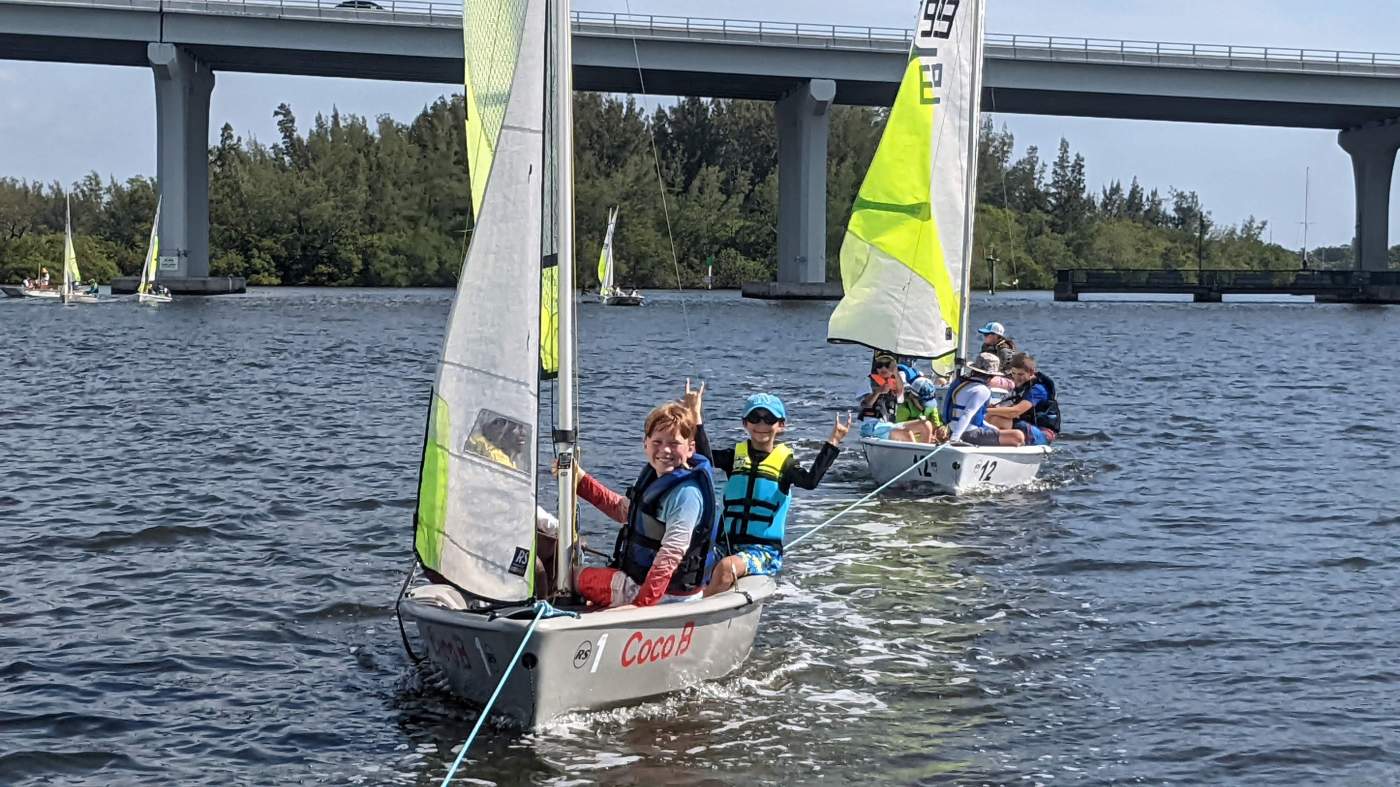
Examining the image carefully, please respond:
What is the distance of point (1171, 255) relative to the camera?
15600 centimetres

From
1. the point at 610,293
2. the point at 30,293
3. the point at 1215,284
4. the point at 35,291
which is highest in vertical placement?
the point at 1215,284

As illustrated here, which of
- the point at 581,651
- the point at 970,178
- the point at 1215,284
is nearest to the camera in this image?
the point at 581,651

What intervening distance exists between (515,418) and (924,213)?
1368 centimetres

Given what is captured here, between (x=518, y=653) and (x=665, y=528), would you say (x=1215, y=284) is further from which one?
(x=518, y=653)

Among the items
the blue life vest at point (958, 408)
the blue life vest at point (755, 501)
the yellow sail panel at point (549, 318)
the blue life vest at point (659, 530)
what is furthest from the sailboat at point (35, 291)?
the yellow sail panel at point (549, 318)

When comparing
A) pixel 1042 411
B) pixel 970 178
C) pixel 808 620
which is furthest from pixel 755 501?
pixel 970 178

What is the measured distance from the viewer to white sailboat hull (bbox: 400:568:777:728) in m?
8.95

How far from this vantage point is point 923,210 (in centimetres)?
2188

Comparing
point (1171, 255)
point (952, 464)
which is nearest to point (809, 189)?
point (952, 464)

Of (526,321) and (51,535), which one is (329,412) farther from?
(526,321)

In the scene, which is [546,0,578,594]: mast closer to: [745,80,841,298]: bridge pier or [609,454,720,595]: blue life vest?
[609,454,720,595]: blue life vest

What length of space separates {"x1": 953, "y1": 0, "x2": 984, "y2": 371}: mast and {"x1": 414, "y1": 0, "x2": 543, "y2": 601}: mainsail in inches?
494

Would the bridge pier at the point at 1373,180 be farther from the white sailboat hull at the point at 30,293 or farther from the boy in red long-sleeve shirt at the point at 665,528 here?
the boy in red long-sleeve shirt at the point at 665,528

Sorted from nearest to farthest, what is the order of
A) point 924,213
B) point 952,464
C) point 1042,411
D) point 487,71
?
point 487,71 < point 952,464 < point 1042,411 < point 924,213
